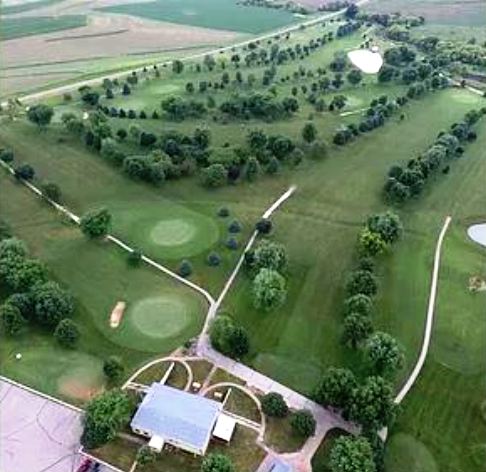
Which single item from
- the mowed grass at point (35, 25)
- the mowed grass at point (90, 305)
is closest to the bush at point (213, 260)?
the mowed grass at point (90, 305)

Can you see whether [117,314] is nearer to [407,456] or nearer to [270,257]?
[270,257]

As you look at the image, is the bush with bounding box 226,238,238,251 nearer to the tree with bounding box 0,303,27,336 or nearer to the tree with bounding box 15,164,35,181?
the tree with bounding box 0,303,27,336

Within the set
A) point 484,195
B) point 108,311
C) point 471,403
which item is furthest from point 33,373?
point 484,195

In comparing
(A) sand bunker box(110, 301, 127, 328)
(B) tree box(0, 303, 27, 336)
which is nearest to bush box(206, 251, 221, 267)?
(A) sand bunker box(110, 301, 127, 328)

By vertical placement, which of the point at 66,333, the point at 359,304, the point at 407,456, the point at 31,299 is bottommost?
the point at 407,456

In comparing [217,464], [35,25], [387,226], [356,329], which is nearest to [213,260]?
[356,329]

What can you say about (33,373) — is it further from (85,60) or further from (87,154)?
(85,60)

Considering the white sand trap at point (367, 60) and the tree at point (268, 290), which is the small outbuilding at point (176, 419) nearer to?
the tree at point (268, 290)
